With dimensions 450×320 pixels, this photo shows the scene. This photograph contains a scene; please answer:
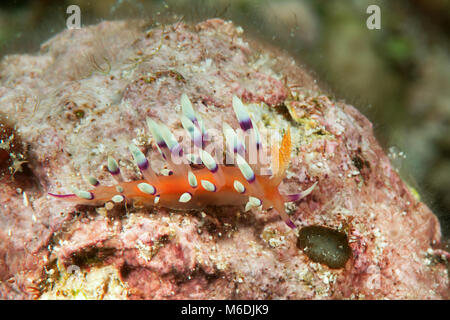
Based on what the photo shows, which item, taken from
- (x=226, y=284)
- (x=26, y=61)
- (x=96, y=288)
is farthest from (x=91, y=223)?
(x=26, y=61)

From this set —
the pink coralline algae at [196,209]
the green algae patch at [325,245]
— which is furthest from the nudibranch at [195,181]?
the green algae patch at [325,245]

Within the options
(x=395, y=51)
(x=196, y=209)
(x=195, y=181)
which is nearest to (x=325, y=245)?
(x=196, y=209)

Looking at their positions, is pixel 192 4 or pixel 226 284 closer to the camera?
pixel 226 284

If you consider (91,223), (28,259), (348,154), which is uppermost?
(348,154)

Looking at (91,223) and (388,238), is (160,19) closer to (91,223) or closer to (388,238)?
(91,223)

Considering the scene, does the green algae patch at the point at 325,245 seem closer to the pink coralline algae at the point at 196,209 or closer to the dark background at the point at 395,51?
the pink coralline algae at the point at 196,209

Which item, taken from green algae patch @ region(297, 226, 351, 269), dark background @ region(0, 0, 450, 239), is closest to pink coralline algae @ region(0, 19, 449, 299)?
green algae patch @ region(297, 226, 351, 269)
